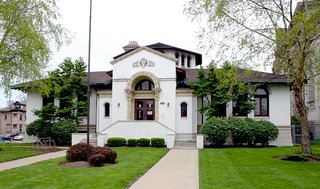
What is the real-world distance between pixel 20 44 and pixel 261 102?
19.1 meters

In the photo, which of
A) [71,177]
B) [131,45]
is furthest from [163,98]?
[71,177]

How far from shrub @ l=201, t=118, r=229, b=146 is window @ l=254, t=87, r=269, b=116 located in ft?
17.5

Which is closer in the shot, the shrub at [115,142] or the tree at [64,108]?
the shrub at [115,142]

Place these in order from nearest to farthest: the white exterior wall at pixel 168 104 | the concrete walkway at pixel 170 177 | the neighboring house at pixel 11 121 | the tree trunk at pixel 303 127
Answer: the concrete walkway at pixel 170 177, the tree trunk at pixel 303 127, the white exterior wall at pixel 168 104, the neighboring house at pixel 11 121

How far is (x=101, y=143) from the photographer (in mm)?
26219

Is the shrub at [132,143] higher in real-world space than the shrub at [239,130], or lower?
lower

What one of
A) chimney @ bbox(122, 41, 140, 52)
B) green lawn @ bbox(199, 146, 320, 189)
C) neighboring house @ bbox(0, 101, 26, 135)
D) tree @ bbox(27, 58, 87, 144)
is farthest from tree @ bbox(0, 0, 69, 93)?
neighboring house @ bbox(0, 101, 26, 135)

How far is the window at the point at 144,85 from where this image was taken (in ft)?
98.9

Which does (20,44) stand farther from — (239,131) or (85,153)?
(239,131)

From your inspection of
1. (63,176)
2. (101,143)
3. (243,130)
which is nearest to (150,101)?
(101,143)

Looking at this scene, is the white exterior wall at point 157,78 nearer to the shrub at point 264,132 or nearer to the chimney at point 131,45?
the shrub at point 264,132

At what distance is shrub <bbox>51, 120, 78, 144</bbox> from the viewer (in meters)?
27.7

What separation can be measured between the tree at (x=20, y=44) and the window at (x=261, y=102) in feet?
55.9

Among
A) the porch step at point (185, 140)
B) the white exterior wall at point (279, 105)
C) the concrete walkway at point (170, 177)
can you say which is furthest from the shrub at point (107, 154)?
the white exterior wall at point (279, 105)
